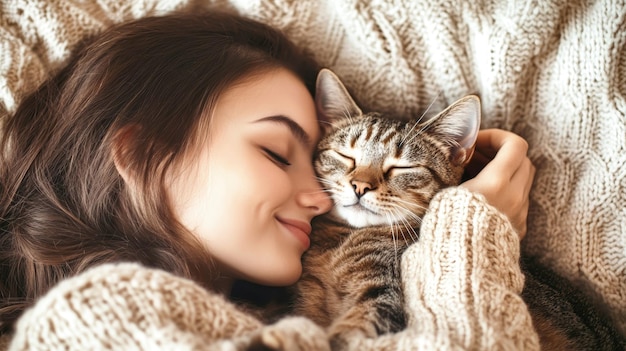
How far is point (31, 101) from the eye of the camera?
4.13 ft

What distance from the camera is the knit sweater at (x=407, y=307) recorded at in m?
0.78

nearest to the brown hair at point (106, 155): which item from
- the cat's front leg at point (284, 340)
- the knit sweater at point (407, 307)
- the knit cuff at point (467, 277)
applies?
the knit sweater at point (407, 307)

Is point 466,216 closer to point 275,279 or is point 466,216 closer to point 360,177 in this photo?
point 360,177

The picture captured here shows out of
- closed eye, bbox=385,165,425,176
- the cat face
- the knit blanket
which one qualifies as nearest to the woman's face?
the cat face

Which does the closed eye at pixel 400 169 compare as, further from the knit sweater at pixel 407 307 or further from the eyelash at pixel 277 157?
the eyelash at pixel 277 157

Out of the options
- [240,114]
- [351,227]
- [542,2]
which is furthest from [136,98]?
[542,2]

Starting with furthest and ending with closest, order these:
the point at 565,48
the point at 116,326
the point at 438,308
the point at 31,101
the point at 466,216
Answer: the point at 565,48
the point at 31,101
the point at 466,216
the point at 438,308
the point at 116,326

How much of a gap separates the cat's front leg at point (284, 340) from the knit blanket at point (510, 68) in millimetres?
912

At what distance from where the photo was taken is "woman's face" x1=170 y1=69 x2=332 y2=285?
106cm

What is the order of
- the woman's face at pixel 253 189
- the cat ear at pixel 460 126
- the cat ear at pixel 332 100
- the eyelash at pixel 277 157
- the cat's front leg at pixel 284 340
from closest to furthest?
the cat's front leg at pixel 284 340
the woman's face at pixel 253 189
the eyelash at pixel 277 157
the cat ear at pixel 460 126
the cat ear at pixel 332 100

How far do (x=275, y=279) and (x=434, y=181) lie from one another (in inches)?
20.7

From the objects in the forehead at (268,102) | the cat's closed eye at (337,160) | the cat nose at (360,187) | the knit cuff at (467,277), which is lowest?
the knit cuff at (467,277)

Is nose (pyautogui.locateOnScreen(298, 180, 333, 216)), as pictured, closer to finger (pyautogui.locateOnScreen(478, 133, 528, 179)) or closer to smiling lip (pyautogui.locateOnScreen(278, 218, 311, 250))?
smiling lip (pyautogui.locateOnScreen(278, 218, 311, 250))

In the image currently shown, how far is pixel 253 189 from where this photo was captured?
1.06m
